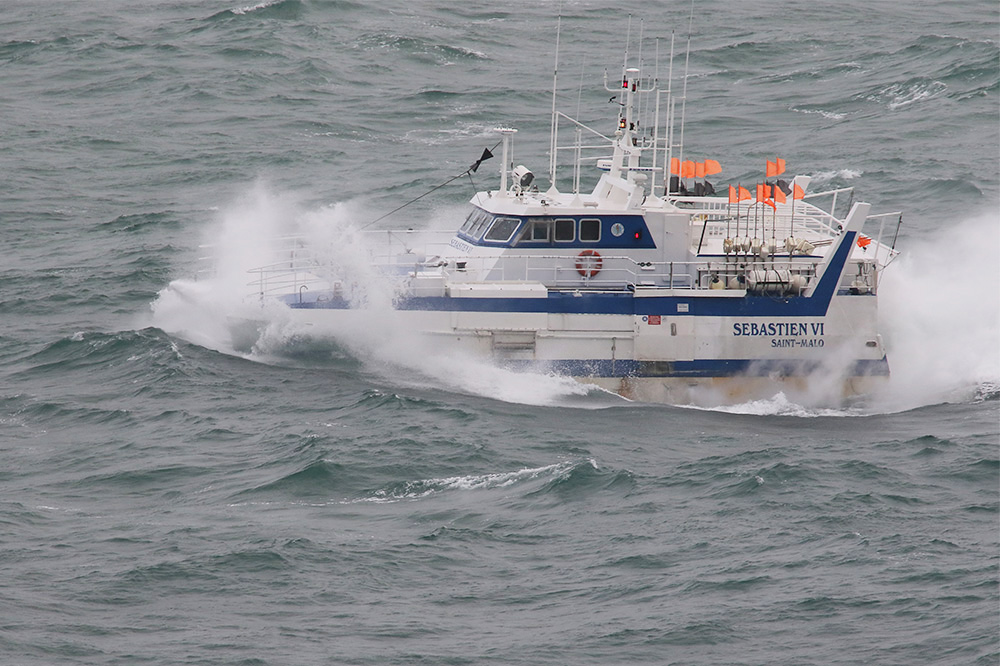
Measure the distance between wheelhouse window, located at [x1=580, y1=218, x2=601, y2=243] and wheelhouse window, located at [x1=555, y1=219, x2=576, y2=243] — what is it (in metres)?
0.18

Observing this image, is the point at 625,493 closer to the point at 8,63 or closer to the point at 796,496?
the point at 796,496

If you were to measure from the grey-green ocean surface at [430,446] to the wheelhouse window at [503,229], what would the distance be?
9.15 feet

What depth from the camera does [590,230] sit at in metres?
28.8

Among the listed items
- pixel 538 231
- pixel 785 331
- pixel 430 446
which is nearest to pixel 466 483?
pixel 430 446

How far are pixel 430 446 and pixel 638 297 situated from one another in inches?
239

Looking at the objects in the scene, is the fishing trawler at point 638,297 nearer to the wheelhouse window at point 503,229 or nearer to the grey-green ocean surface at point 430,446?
the wheelhouse window at point 503,229

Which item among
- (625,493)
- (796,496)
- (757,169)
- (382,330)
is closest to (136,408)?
(382,330)

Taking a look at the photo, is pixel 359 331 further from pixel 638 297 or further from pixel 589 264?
pixel 638 297

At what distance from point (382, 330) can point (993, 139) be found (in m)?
26.5

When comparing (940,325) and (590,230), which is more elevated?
(590,230)

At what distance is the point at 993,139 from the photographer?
152 ft

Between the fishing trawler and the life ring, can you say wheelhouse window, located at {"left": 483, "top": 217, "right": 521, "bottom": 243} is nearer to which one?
the fishing trawler

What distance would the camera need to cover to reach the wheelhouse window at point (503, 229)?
28859 mm

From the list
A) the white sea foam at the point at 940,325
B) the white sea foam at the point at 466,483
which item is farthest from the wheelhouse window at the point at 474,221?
the white sea foam at the point at 940,325
